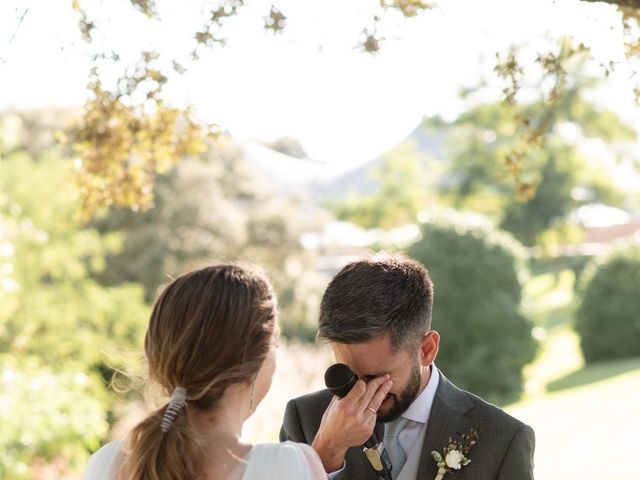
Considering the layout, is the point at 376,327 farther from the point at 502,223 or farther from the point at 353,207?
the point at 353,207

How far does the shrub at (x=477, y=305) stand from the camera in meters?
21.5

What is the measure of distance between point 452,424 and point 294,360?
18.4 meters

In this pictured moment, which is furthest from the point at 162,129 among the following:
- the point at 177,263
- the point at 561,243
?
the point at 561,243

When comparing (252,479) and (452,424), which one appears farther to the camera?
(452,424)

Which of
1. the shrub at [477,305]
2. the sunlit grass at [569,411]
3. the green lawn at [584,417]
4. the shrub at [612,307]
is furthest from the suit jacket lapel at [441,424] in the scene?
the shrub at [612,307]

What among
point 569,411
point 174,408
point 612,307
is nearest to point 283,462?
point 174,408

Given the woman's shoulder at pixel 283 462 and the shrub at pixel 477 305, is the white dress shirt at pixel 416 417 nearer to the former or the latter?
the woman's shoulder at pixel 283 462

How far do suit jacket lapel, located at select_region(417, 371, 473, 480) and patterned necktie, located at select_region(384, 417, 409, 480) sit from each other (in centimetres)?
11

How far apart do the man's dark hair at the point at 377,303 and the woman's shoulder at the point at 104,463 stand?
76cm

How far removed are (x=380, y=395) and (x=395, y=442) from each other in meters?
0.35

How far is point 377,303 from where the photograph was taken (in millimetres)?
3092

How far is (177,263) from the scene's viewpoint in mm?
28750

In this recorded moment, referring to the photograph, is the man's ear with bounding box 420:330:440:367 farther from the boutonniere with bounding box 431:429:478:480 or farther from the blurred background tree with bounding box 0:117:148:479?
the blurred background tree with bounding box 0:117:148:479

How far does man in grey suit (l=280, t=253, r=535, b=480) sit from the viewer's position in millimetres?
3039
